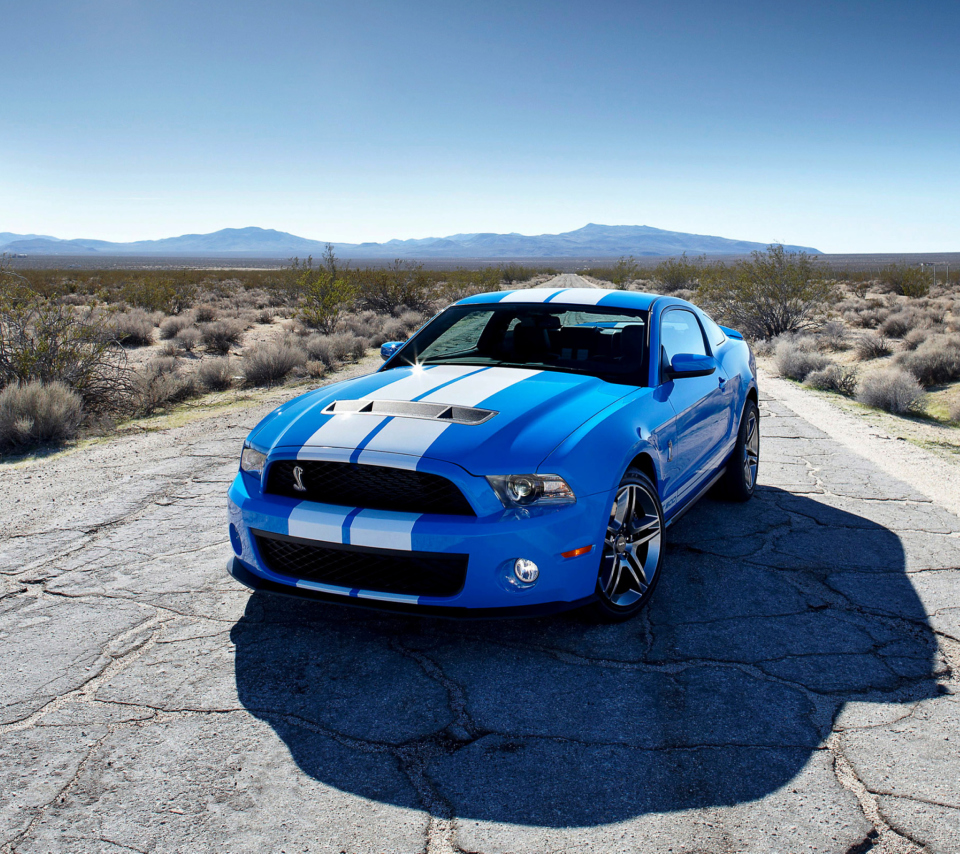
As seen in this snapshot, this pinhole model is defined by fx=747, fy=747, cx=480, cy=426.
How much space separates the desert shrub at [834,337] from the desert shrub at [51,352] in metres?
15.4

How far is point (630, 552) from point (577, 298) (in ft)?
6.04

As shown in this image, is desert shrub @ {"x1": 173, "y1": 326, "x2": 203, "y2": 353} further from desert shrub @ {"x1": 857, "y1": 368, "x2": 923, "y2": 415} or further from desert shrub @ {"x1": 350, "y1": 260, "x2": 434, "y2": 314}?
desert shrub @ {"x1": 857, "y1": 368, "x2": 923, "y2": 415}

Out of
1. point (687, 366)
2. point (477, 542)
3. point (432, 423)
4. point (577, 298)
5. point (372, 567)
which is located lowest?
point (372, 567)

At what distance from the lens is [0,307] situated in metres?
9.91

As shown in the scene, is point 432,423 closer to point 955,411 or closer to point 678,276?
point 955,411

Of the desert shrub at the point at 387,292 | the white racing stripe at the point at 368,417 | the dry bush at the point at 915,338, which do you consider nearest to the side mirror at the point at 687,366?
the white racing stripe at the point at 368,417

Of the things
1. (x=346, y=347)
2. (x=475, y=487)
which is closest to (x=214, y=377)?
(x=346, y=347)

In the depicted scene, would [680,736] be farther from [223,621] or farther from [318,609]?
[223,621]

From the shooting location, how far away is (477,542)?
2.94 meters

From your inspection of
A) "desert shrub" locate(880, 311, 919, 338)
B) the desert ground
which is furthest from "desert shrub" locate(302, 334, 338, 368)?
"desert shrub" locate(880, 311, 919, 338)

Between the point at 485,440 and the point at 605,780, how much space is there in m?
1.37

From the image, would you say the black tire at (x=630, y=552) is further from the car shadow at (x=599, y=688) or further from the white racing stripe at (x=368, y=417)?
the white racing stripe at (x=368, y=417)

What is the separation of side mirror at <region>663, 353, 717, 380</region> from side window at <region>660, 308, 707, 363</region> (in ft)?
0.33

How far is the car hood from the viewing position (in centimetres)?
311
